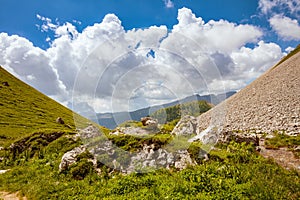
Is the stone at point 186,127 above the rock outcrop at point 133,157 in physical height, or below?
above

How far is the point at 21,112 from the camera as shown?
8500cm

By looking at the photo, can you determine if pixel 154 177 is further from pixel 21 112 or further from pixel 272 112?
pixel 21 112

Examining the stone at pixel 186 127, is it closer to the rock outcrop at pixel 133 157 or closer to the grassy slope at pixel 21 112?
the rock outcrop at pixel 133 157

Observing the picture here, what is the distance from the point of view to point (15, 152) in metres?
18.4

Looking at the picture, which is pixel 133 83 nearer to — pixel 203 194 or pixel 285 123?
pixel 203 194

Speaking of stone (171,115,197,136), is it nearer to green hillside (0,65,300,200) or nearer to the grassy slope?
green hillside (0,65,300,200)

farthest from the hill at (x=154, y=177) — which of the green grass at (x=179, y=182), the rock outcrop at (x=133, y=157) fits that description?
the rock outcrop at (x=133, y=157)

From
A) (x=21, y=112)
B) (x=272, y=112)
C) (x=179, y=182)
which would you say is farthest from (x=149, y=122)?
(x=21, y=112)

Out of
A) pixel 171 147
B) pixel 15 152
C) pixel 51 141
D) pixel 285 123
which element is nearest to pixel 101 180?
pixel 171 147

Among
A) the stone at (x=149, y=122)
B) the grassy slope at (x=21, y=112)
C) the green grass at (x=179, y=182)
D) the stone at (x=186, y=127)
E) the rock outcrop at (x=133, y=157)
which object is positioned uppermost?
the grassy slope at (x=21, y=112)

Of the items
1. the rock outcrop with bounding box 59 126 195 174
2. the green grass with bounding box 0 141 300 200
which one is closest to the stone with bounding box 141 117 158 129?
the rock outcrop with bounding box 59 126 195 174

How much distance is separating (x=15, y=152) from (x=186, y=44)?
1747cm

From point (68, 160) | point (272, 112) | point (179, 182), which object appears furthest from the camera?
point (272, 112)

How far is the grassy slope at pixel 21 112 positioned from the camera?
65.6 metres
